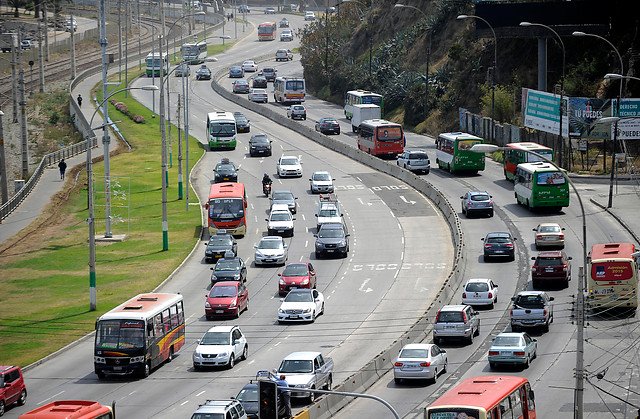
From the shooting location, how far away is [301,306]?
A: 2335 inches

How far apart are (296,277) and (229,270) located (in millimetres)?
4119

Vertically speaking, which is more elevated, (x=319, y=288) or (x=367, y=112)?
(x=367, y=112)

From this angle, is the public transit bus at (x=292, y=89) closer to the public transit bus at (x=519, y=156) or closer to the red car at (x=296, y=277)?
the public transit bus at (x=519, y=156)

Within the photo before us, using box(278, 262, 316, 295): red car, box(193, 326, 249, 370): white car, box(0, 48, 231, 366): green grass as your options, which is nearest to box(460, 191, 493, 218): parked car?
box(278, 262, 316, 295): red car

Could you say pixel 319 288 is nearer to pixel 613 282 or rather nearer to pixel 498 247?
pixel 498 247

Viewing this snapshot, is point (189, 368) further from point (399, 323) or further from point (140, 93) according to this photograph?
point (140, 93)

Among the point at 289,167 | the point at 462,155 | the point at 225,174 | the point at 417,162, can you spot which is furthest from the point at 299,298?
the point at 289,167

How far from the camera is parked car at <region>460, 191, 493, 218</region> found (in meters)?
79.6

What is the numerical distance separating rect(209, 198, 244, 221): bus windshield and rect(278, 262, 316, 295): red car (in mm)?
13176

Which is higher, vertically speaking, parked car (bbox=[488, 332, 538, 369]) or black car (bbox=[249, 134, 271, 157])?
parked car (bbox=[488, 332, 538, 369])

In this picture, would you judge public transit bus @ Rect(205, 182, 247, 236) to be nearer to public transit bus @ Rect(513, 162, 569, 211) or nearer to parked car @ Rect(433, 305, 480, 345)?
public transit bus @ Rect(513, 162, 569, 211)

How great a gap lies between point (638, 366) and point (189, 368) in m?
17.5

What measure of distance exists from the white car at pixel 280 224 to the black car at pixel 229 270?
10457mm

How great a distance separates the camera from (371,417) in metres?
42.8
